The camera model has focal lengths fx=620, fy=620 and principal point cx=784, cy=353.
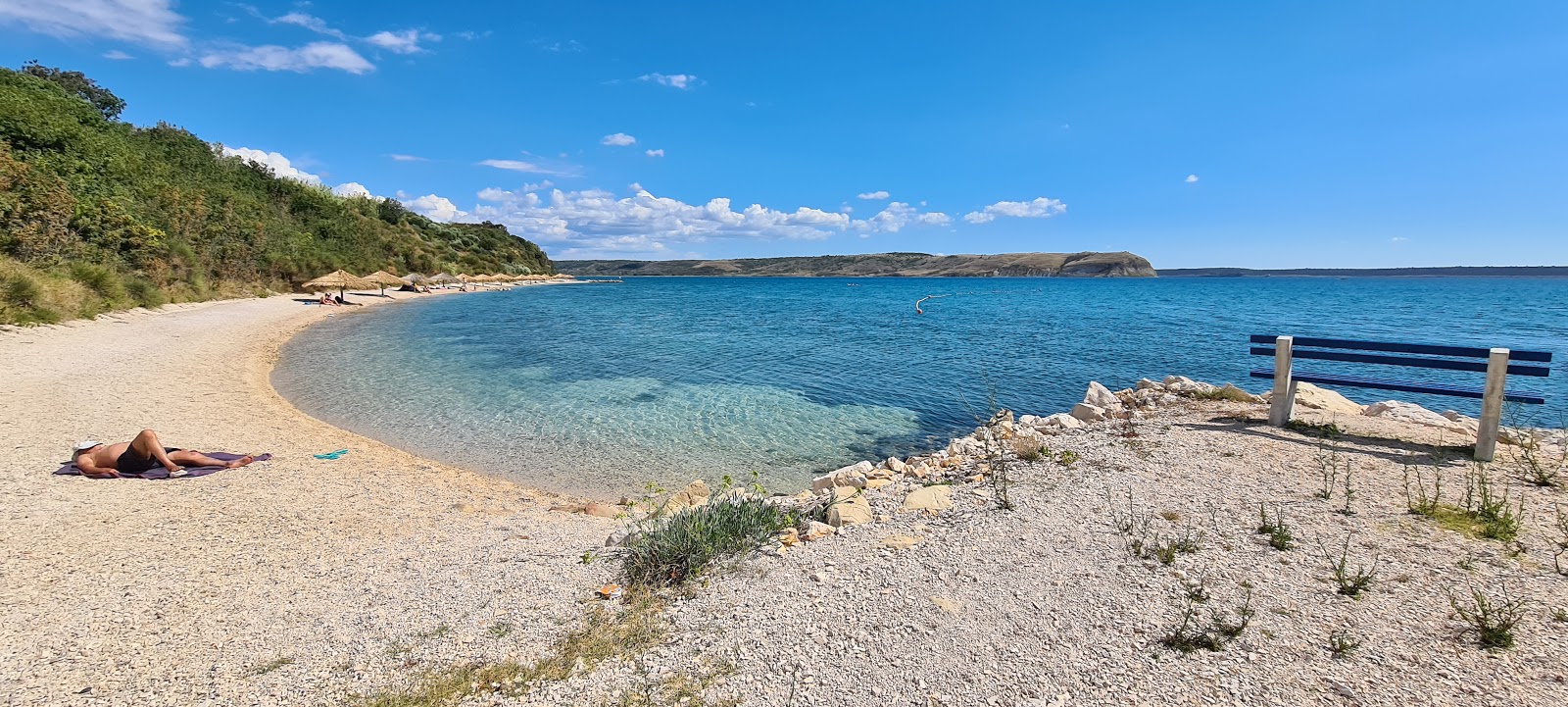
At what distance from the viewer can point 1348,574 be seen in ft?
14.7

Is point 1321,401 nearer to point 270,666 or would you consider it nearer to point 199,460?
point 270,666

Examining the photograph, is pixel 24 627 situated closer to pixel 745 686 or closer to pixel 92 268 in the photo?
pixel 745 686

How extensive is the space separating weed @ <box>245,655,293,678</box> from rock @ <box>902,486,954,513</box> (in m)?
5.03

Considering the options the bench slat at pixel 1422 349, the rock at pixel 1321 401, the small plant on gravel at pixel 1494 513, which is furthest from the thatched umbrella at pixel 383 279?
the small plant on gravel at pixel 1494 513

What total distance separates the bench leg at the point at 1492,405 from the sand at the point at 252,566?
981 centimetres

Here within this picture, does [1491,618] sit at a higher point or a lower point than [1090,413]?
higher

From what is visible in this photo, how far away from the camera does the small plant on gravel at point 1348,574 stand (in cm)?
419

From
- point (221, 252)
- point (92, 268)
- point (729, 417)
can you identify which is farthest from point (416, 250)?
point (729, 417)

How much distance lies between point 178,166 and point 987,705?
58.2 m

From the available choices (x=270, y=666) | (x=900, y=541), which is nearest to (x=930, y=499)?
(x=900, y=541)

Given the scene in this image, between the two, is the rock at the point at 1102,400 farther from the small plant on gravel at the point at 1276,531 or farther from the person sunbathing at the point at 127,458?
the person sunbathing at the point at 127,458

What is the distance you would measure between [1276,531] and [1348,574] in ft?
2.20

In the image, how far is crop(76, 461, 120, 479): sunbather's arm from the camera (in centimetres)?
697

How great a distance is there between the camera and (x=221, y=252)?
3362cm
